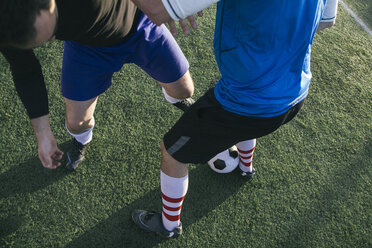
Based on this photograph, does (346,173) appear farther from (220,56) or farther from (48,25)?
(48,25)

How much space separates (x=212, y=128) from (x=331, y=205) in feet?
5.09

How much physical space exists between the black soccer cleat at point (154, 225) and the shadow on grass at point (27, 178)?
709 mm

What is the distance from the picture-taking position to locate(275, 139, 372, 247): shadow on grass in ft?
8.65

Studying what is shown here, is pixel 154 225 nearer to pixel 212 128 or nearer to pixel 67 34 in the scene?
pixel 212 128

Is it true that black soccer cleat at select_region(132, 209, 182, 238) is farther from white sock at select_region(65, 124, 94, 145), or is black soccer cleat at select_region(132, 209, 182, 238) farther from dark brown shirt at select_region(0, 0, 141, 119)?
dark brown shirt at select_region(0, 0, 141, 119)

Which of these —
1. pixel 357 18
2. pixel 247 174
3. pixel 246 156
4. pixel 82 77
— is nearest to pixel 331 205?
pixel 247 174

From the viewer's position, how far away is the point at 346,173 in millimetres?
2975

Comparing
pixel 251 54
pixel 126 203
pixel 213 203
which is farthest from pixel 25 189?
pixel 251 54

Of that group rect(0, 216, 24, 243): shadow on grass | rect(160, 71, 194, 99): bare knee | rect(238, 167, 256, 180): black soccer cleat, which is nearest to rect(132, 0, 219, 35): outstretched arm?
rect(160, 71, 194, 99): bare knee

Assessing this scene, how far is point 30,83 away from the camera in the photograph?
1729 millimetres

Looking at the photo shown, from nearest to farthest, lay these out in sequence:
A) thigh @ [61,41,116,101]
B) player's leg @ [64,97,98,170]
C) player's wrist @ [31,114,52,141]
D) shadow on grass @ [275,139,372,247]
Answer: player's wrist @ [31,114,52,141]
thigh @ [61,41,116,101]
player's leg @ [64,97,98,170]
shadow on grass @ [275,139,372,247]

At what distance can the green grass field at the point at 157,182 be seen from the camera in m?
2.52

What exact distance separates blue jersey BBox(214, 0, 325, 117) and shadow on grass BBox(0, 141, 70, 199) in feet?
5.12

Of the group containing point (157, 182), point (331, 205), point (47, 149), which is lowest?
point (331, 205)
